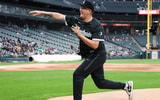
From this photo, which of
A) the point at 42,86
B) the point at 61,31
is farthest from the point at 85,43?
the point at 61,31

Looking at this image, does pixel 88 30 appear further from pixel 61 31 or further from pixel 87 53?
pixel 61 31

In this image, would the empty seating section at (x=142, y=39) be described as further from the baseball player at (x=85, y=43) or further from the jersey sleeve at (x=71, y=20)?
the jersey sleeve at (x=71, y=20)

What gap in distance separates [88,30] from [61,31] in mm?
53215

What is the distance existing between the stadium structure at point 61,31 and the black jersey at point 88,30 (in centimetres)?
2797

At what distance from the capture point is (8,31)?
4222cm

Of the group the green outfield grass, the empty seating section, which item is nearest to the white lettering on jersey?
the green outfield grass

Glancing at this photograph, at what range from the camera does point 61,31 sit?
5884 cm

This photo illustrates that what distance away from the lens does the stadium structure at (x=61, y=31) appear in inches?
1553

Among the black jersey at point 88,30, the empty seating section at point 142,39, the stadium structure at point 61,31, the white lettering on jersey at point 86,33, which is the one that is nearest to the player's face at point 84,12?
the black jersey at point 88,30

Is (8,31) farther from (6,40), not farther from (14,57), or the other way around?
(14,57)

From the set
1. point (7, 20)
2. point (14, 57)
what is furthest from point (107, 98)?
point (7, 20)

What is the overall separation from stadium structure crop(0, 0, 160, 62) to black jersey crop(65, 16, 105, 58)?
2797 cm

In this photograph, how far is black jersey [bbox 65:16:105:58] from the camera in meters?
5.83

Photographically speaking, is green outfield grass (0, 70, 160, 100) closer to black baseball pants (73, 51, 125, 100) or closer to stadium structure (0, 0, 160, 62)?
black baseball pants (73, 51, 125, 100)
